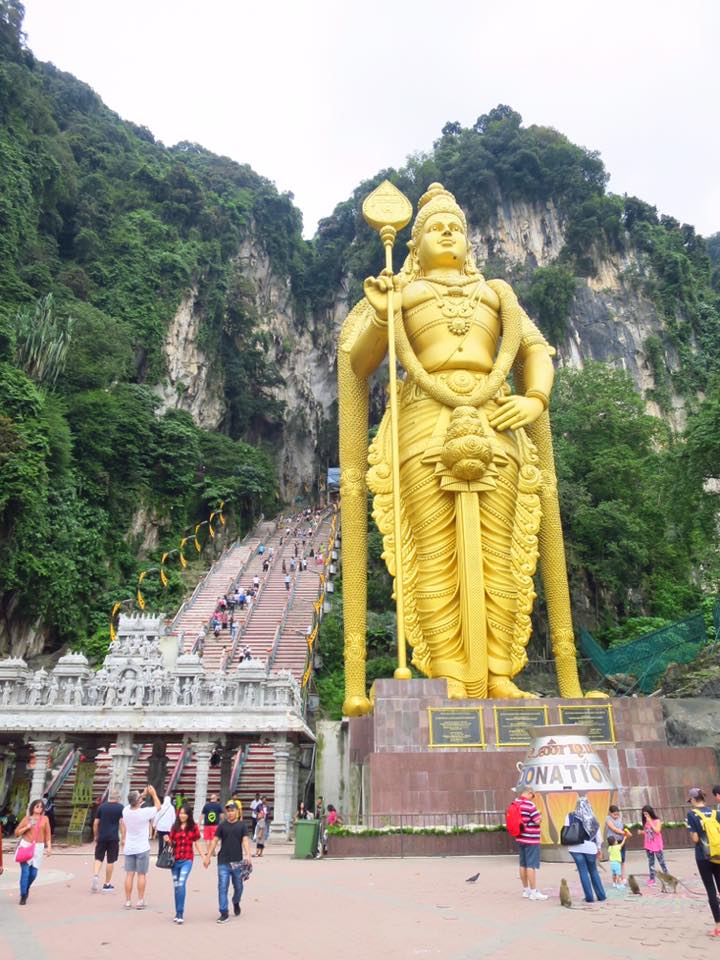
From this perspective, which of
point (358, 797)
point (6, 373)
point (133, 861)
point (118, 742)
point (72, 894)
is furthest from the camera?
point (6, 373)

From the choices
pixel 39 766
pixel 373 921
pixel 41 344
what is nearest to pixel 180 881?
pixel 373 921

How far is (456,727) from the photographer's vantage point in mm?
8055

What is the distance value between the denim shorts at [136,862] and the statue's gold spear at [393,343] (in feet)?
12.7

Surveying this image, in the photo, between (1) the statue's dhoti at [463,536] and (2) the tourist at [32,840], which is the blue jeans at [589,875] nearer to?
(2) the tourist at [32,840]

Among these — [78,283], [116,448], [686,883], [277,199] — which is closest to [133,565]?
[116,448]

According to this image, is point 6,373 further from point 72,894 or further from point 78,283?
point 72,894

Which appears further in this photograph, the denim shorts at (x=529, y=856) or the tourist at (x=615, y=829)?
the tourist at (x=615, y=829)

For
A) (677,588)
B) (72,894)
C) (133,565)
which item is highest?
(133,565)

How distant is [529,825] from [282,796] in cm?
674

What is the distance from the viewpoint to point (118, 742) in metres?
11.0

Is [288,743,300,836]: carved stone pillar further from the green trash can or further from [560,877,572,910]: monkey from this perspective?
[560,877,572,910]: monkey

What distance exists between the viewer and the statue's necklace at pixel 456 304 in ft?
32.6

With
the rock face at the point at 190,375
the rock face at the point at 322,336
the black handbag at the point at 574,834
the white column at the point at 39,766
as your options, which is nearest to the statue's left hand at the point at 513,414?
the black handbag at the point at 574,834

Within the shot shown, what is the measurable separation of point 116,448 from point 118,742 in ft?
49.2
